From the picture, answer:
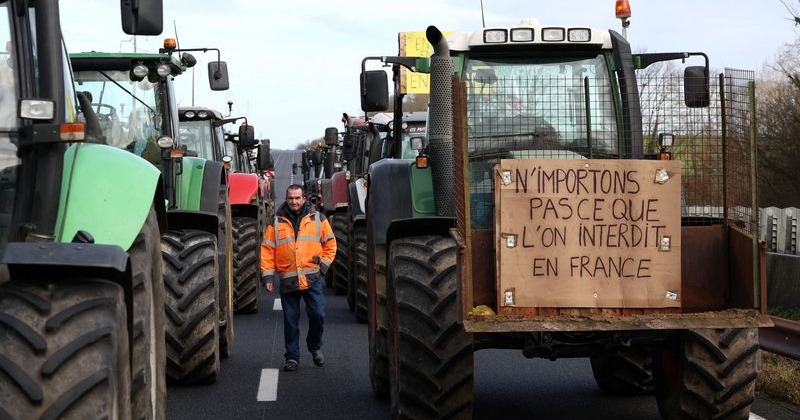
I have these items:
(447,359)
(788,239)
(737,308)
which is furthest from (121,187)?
(788,239)

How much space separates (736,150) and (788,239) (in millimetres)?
10483

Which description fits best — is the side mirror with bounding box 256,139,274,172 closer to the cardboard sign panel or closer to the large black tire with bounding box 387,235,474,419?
the large black tire with bounding box 387,235,474,419

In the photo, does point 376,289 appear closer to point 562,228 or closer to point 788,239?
point 562,228

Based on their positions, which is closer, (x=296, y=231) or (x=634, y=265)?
(x=634, y=265)

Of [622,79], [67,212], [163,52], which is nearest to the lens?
[67,212]

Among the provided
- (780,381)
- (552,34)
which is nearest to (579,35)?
(552,34)

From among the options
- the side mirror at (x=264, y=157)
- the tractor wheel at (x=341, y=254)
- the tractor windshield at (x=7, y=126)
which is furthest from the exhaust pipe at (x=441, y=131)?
the side mirror at (x=264, y=157)

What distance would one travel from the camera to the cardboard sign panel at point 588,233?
7.54m

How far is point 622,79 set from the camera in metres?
9.35

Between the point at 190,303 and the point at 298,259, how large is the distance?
2009 mm

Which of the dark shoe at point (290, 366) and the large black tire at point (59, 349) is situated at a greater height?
the large black tire at point (59, 349)

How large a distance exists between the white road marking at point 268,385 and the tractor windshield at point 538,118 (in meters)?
3.12

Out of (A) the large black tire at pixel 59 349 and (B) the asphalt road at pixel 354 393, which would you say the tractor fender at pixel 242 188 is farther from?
(A) the large black tire at pixel 59 349

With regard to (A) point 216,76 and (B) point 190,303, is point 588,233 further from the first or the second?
(A) point 216,76
